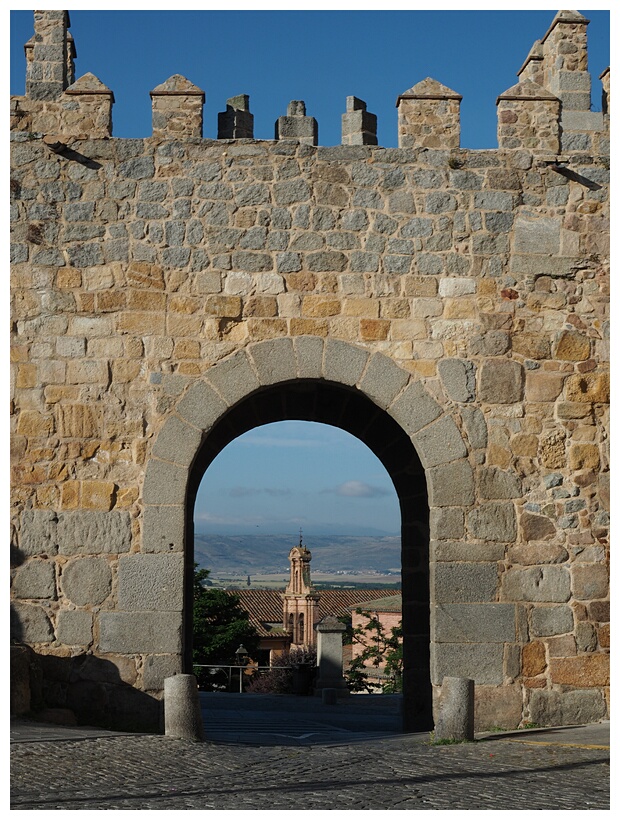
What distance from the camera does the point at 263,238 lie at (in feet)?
26.0

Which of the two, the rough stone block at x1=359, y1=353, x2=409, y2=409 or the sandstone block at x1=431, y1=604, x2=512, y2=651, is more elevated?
the rough stone block at x1=359, y1=353, x2=409, y2=409

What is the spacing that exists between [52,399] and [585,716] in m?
4.59

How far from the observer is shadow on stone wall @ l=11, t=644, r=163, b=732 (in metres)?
7.28

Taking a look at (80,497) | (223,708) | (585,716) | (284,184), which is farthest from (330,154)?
(223,708)

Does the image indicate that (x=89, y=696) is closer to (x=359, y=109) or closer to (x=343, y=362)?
(x=343, y=362)

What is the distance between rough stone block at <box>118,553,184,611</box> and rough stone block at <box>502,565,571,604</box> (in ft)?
7.92

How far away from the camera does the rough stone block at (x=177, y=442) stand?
762cm

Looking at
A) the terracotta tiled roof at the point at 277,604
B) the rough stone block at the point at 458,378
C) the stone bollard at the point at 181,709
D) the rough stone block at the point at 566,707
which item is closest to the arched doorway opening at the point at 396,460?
the rough stone block at the point at 458,378

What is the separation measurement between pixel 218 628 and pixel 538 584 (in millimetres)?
28320

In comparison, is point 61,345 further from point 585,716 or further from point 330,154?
point 585,716

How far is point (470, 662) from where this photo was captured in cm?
745

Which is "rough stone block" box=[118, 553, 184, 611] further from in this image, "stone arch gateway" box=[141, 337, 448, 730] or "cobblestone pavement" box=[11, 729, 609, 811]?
"cobblestone pavement" box=[11, 729, 609, 811]

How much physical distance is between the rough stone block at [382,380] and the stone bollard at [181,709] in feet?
8.07

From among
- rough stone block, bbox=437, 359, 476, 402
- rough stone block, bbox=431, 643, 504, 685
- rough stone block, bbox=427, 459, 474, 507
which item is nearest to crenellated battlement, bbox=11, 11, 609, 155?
rough stone block, bbox=437, 359, 476, 402
